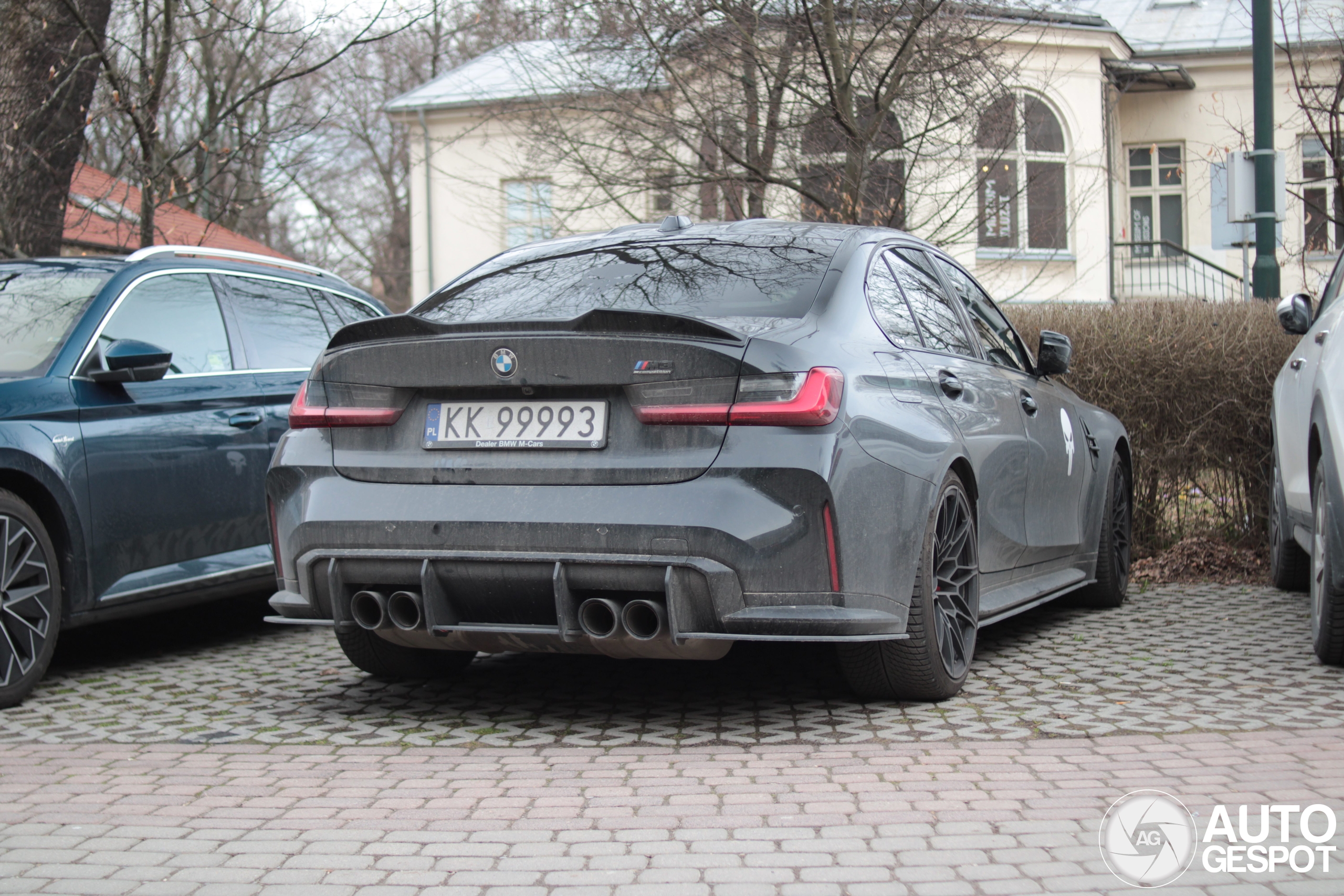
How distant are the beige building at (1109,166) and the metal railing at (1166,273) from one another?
0.05 meters

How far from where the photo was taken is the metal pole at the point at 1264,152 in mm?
10641

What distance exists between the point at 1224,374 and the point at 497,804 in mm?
5959

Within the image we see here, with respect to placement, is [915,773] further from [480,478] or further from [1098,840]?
[480,478]

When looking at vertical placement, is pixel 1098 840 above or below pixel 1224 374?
below

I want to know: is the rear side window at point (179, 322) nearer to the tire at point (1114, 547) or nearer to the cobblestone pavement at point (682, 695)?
the cobblestone pavement at point (682, 695)

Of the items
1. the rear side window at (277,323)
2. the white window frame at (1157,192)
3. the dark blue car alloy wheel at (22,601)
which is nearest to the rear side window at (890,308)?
the rear side window at (277,323)

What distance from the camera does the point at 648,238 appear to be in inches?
197

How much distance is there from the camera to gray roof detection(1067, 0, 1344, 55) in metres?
24.8

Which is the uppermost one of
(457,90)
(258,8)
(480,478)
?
(457,90)

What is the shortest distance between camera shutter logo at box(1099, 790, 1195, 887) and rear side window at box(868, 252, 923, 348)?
1.74m

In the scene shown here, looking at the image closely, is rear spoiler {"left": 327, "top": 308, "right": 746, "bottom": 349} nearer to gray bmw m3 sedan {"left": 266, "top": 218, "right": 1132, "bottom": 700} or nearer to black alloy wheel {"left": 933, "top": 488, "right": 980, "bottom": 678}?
gray bmw m3 sedan {"left": 266, "top": 218, "right": 1132, "bottom": 700}

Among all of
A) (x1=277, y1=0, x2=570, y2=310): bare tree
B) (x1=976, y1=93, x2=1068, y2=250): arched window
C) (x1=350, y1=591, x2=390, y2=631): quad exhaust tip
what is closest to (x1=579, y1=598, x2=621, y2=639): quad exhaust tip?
(x1=350, y1=591, x2=390, y2=631): quad exhaust tip

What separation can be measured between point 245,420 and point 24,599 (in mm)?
1522

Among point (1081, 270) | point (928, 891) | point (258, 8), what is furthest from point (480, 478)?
point (1081, 270)
